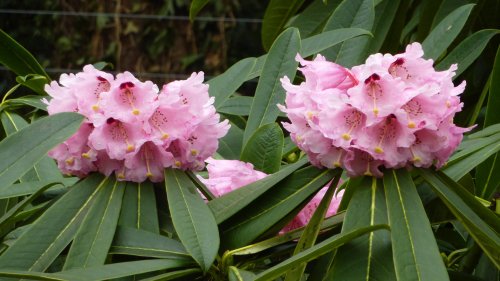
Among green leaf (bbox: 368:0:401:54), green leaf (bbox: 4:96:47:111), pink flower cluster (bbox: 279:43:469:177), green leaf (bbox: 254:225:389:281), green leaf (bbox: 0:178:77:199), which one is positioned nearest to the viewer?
green leaf (bbox: 254:225:389:281)

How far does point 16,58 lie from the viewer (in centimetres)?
117

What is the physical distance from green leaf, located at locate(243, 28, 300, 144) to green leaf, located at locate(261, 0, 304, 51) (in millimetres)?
483

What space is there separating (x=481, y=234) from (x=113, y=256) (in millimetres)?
278

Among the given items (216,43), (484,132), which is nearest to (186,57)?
(216,43)

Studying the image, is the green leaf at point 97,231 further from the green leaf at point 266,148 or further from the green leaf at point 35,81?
the green leaf at point 35,81

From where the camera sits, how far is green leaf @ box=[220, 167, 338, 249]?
734 millimetres

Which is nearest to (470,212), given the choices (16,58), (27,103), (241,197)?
(241,197)

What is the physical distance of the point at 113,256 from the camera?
76cm

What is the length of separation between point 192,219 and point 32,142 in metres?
0.13

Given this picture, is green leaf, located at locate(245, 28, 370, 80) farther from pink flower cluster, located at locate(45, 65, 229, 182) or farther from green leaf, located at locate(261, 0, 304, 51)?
green leaf, located at locate(261, 0, 304, 51)

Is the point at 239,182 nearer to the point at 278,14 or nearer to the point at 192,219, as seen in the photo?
the point at 192,219

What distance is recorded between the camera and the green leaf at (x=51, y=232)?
70 centimetres

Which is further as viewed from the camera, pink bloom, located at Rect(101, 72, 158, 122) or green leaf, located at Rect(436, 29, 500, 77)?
green leaf, located at Rect(436, 29, 500, 77)

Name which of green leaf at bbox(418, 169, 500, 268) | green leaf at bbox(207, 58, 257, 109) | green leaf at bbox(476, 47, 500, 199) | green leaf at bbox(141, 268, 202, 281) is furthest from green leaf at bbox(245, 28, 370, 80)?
green leaf at bbox(141, 268, 202, 281)
